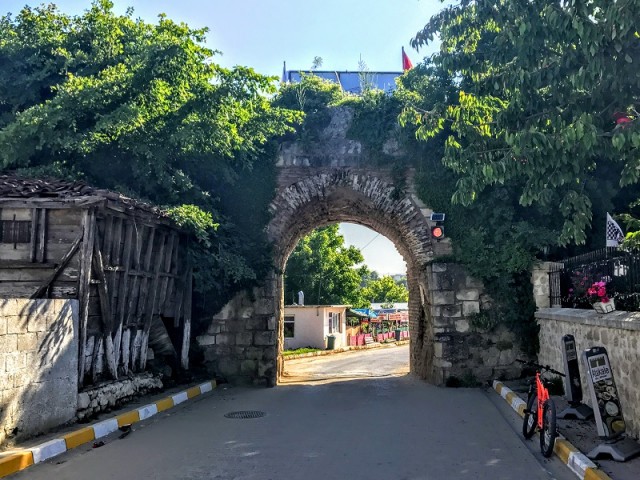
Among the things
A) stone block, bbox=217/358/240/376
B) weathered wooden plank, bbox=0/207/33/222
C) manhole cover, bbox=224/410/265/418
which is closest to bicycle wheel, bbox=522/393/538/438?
manhole cover, bbox=224/410/265/418

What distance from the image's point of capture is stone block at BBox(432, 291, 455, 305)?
12102 millimetres

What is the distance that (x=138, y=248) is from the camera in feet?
30.7

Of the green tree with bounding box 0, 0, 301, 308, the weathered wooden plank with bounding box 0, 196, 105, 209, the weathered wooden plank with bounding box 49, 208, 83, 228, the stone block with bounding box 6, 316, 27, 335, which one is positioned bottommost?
the stone block with bounding box 6, 316, 27, 335

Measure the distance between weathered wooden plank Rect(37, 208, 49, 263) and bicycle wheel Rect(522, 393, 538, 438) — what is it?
6471mm

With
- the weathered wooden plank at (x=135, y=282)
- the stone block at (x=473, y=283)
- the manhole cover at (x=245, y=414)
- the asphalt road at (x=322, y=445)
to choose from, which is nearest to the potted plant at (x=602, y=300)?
the asphalt road at (x=322, y=445)

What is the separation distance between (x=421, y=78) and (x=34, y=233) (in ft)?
28.6

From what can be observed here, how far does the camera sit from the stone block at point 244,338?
1211 cm

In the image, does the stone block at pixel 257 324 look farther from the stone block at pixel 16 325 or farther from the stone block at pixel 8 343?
the stone block at pixel 8 343

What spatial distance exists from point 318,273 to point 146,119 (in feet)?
92.3

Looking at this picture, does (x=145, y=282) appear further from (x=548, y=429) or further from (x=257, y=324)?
(x=548, y=429)

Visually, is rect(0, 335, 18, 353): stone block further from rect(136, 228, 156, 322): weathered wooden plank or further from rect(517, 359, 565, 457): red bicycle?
rect(517, 359, 565, 457): red bicycle

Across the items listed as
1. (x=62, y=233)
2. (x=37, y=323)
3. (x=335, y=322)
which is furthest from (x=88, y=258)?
(x=335, y=322)

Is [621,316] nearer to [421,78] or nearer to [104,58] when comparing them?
[421,78]

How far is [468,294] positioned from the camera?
12.1 m
